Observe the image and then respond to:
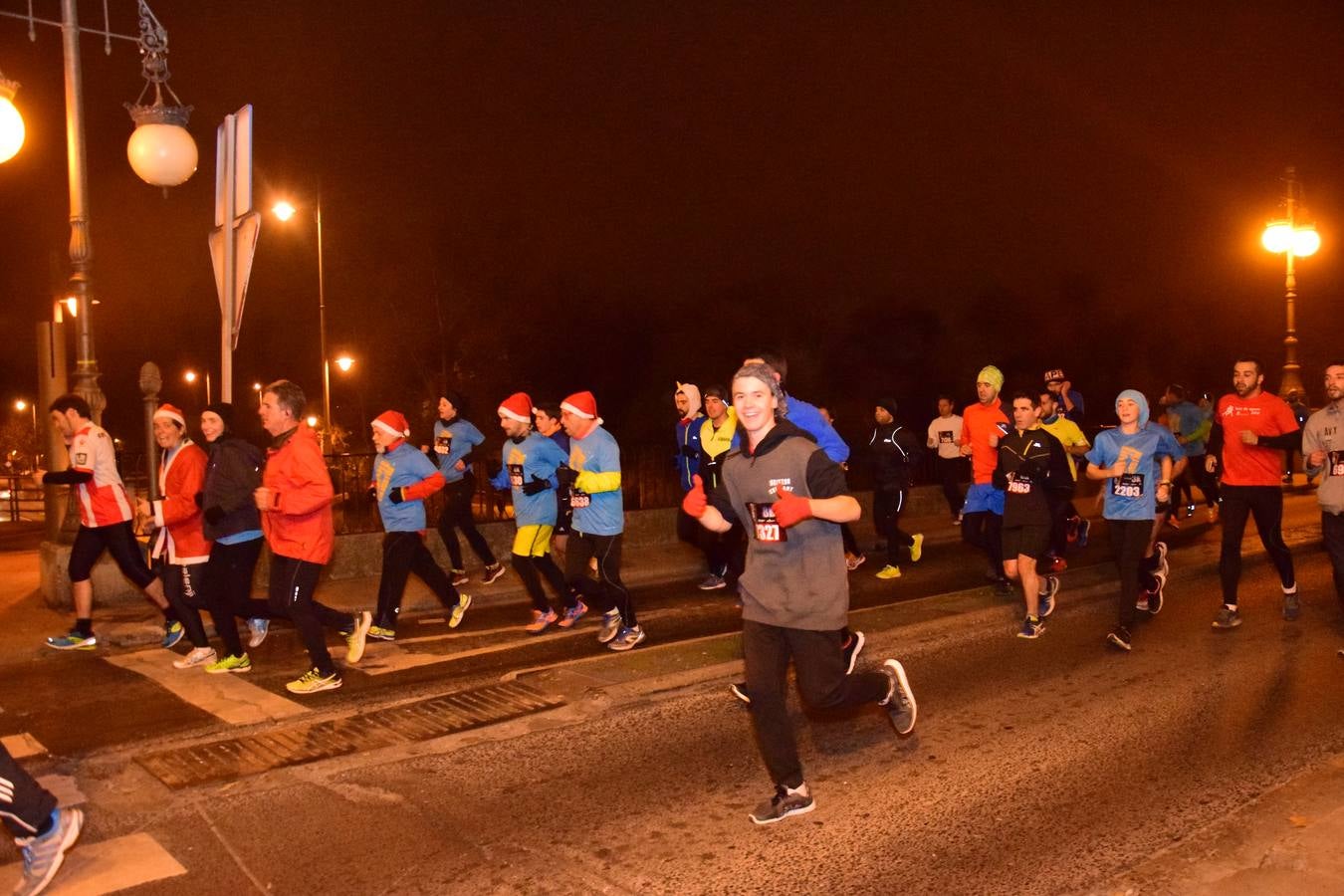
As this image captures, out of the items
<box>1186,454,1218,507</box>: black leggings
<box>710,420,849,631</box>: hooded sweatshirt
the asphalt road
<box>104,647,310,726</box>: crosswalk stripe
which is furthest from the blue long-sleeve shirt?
<box>1186,454,1218,507</box>: black leggings

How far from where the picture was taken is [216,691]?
23.5 feet

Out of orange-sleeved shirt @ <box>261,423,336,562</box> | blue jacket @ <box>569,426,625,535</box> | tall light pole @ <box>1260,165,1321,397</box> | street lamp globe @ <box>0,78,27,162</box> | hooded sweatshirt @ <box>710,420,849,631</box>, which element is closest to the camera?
hooded sweatshirt @ <box>710,420,849,631</box>

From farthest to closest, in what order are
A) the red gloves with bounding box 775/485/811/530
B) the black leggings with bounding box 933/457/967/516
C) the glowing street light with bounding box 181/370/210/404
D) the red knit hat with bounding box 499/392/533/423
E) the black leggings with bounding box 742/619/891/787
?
the glowing street light with bounding box 181/370/210/404 < the black leggings with bounding box 933/457/967/516 < the red knit hat with bounding box 499/392/533/423 < the black leggings with bounding box 742/619/891/787 < the red gloves with bounding box 775/485/811/530

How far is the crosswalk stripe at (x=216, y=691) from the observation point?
21.6ft

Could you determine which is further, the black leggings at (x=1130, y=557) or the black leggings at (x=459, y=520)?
the black leggings at (x=459, y=520)

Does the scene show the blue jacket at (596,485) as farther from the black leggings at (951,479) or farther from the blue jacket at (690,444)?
the black leggings at (951,479)

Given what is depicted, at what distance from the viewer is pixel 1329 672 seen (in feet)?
23.1

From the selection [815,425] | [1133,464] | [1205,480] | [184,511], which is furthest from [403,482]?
[1205,480]

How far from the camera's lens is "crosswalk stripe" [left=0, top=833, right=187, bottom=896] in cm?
422

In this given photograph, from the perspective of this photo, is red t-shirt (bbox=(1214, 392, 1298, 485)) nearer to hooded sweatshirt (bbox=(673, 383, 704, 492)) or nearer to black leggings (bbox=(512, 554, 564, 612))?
hooded sweatshirt (bbox=(673, 383, 704, 492))

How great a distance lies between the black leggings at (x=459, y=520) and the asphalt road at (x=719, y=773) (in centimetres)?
280

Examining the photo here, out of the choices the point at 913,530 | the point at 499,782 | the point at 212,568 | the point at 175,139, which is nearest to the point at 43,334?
the point at 175,139

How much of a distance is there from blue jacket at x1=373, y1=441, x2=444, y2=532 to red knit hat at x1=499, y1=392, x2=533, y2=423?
27.0 inches

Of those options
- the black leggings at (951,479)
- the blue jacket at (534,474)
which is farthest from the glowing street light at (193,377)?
the blue jacket at (534,474)
